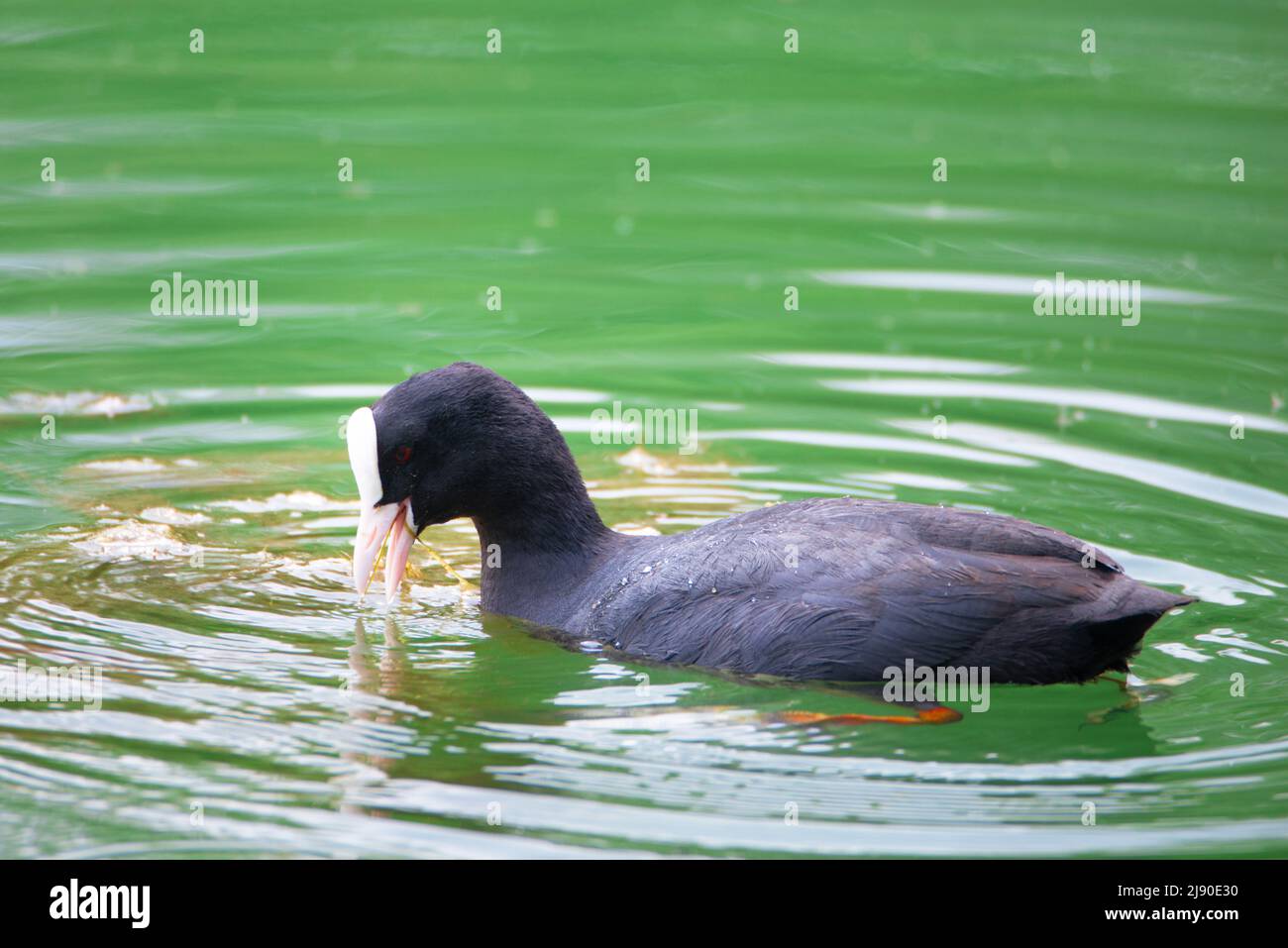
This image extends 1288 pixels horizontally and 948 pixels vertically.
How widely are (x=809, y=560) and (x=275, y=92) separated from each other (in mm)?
8420

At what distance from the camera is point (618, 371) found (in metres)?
10.3

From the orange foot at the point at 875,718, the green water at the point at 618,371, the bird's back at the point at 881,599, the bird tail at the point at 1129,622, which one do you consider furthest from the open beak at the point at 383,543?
the bird tail at the point at 1129,622

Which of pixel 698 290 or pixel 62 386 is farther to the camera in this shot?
pixel 698 290

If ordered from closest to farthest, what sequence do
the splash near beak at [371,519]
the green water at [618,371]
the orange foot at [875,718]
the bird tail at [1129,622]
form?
the green water at [618,371] < the bird tail at [1129,622] < the orange foot at [875,718] < the splash near beak at [371,519]

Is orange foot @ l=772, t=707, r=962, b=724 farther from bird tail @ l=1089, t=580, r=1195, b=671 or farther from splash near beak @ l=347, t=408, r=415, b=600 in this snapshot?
splash near beak @ l=347, t=408, r=415, b=600

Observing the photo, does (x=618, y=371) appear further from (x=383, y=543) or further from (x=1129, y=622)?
(x=1129, y=622)

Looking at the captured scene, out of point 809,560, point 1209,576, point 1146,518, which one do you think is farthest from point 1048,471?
point 809,560

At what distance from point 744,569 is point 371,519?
5.12 ft

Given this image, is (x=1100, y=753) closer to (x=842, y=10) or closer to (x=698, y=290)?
(x=698, y=290)

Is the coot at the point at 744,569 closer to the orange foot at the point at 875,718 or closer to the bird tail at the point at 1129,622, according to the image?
the bird tail at the point at 1129,622

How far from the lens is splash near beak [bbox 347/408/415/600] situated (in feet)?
23.1

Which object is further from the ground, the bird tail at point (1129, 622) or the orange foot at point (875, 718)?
the bird tail at point (1129, 622)

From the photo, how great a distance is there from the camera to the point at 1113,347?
1052 centimetres

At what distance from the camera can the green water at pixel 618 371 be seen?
567 cm
